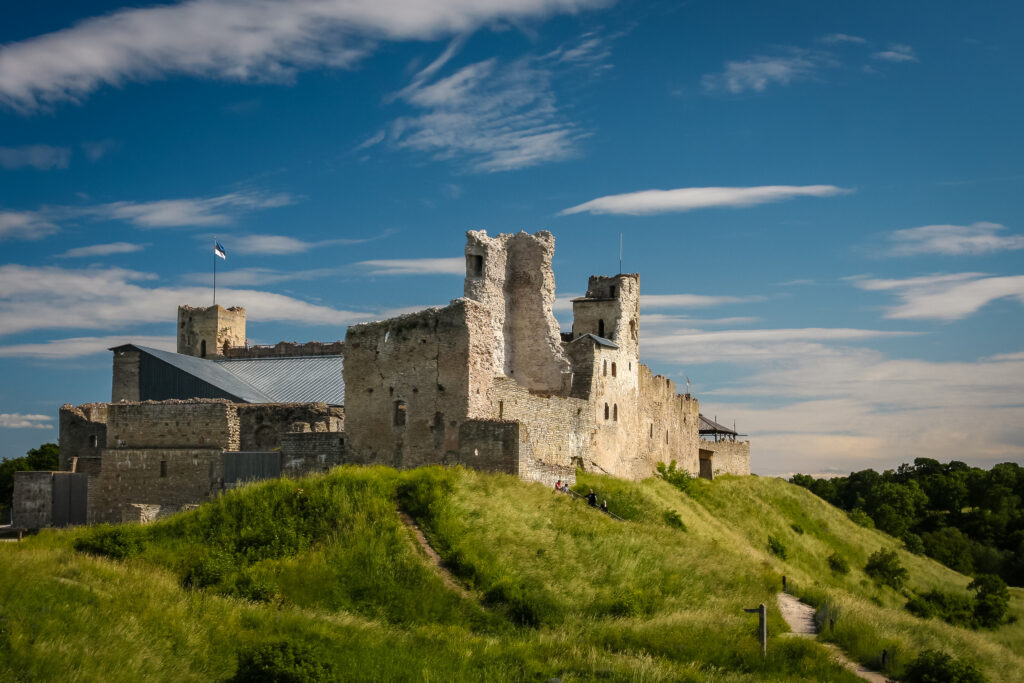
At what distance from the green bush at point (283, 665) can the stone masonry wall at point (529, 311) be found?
19.8 meters

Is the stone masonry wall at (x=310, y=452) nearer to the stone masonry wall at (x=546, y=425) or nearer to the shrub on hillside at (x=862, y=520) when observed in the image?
the stone masonry wall at (x=546, y=425)

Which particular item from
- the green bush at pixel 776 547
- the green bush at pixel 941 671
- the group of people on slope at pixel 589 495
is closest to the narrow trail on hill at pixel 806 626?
the green bush at pixel 941 671

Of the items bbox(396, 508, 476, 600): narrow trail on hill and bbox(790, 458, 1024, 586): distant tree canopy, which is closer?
bbox(396, 508, 476, 600): narrow trail on hill

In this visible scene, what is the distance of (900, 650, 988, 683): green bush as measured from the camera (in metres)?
18.5

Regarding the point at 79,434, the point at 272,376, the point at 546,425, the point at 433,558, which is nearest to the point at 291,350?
the point at 272,376

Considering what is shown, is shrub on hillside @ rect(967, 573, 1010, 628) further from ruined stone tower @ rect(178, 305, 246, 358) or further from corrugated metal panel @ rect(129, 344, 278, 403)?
ruined stone tower @ rect(178, 305, 246, 358)

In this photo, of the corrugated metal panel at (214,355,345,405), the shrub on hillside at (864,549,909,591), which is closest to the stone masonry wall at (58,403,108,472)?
the corrugated metal panel at (214,355,345,405)

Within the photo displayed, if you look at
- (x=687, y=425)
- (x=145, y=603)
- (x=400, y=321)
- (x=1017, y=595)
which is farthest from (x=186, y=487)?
(x=1017, y=595)

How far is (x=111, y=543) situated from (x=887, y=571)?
129ft

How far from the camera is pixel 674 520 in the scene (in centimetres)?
3412

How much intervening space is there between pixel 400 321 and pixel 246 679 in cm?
1523

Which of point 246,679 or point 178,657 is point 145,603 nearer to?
Answer: point 178,657

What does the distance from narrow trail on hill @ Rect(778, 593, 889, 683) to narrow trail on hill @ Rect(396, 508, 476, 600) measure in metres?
7.34

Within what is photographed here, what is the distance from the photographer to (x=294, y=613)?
733 inches
